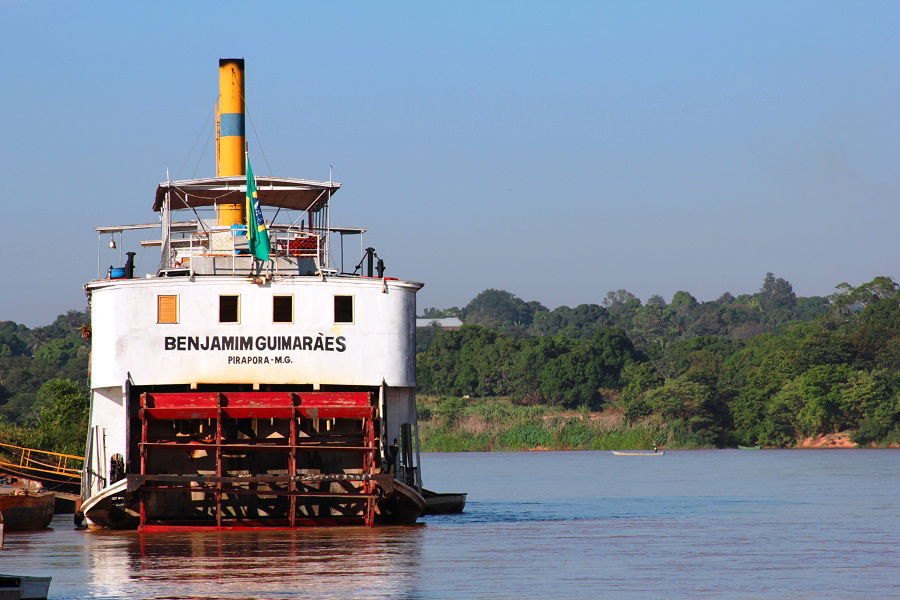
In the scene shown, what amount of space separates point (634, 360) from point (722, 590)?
373 feet

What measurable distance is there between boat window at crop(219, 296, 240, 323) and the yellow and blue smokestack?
33.9 feet

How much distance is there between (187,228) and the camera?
40.2 metres

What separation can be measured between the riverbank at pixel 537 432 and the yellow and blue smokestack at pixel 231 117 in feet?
241

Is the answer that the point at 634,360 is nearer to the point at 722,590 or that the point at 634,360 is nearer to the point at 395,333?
the point at 395,333

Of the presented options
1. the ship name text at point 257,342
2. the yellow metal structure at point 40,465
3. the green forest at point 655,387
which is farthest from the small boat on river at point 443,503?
the green forest at point 655,387

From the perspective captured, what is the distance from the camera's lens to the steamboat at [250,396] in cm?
3131

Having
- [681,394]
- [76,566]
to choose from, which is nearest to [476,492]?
[76,566]

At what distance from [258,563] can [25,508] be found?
1009 centimetres

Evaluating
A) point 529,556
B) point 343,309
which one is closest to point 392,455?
point 343,309

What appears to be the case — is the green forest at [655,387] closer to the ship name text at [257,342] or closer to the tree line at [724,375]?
the tree line at [724,375]

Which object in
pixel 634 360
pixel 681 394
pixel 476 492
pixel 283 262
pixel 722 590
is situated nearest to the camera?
pixel 722 590

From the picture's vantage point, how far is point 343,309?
32.5 m

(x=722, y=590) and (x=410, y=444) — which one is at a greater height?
(x=410, y=444)

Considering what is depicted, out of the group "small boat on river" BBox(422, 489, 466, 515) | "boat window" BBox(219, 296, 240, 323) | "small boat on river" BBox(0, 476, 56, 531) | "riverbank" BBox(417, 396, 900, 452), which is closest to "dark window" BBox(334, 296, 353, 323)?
"boat window" BBox(219, 296, 240, 323)
